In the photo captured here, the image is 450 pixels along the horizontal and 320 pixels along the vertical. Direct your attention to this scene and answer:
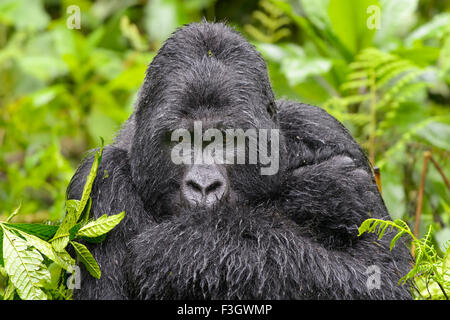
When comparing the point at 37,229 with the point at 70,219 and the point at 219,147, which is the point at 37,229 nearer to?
the point at 70,219

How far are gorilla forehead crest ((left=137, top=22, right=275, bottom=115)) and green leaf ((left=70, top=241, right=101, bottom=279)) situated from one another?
0.82m

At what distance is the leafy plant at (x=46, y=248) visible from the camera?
282 centimetres

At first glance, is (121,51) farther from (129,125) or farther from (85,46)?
(129,125)

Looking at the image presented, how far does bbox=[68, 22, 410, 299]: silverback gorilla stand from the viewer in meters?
2.94

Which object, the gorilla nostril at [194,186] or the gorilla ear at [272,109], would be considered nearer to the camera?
the gorilla nostril at [194,186]

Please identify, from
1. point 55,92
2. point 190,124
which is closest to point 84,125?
point 55,92

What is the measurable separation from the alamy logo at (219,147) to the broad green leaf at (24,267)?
0.83m

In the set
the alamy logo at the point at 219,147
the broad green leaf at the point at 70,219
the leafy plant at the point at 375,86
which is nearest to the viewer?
the broad green leaf at the point at 70,219

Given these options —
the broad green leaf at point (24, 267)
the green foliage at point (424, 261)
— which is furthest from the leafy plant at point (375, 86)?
the broad green leaf at point (24, 267)

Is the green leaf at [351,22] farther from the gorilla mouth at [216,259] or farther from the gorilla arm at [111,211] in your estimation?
the gorilla mouth at [216,259]

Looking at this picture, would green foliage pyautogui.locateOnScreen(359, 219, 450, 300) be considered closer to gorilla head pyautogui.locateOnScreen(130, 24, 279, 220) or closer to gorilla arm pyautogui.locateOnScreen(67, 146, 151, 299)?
gorilla head pyautogui.locateOnScreen(130, 24, 279, 220)

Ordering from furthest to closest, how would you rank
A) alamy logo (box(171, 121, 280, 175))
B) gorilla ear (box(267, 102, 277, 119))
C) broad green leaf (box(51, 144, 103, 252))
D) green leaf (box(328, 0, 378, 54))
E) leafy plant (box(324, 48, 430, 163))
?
green leaf (box(328, 0, 378, 54)), leafy plant (box(324, 48, 430, 163)), gorilla ear (box(267, 102, 277, 119)), alamy logo (box(171, 121, 280, 175)), broad green leaf (box(51, 144, 103, 252))

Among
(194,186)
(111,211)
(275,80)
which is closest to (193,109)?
(194,186)

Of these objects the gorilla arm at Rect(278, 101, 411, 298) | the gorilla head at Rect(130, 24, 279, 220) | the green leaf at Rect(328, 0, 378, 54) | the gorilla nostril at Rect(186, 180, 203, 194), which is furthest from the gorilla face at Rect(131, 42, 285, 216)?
the green leaf at Rect(328, 0, 378, 54)
